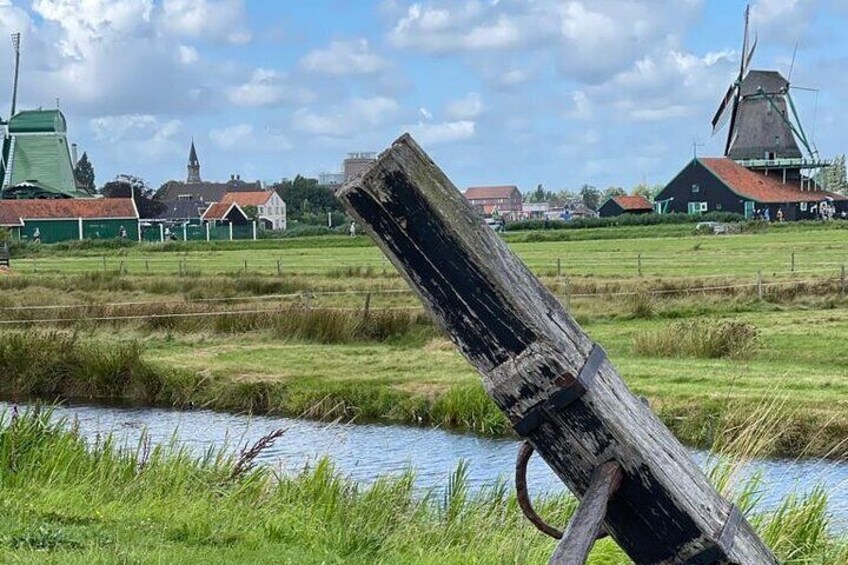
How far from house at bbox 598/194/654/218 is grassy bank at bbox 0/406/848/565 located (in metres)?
90.2

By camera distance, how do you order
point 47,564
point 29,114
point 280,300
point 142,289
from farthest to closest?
point 29,114 < point 142,289 < point 280,300 < point 47,564

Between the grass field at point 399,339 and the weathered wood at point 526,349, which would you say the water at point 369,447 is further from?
the weathered wood at point 526,349

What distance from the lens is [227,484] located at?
8891 mm

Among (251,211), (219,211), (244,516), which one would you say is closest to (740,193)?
(219,211)

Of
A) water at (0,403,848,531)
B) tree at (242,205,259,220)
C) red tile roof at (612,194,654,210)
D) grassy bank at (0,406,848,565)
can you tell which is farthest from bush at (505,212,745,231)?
grassy bank at (0,406,848,565)

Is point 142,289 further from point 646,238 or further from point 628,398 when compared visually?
point 646,238

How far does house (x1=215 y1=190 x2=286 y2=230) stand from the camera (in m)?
117

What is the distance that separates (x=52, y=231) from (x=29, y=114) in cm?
2271

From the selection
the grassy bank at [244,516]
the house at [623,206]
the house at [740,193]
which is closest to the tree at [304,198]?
the house at [623,206]

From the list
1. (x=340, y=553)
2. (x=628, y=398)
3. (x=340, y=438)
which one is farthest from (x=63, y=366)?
(x=628, y=398)

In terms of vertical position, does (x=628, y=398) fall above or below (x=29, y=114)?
below

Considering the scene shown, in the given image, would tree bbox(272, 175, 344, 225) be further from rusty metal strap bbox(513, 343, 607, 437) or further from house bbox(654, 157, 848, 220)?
rusty metal strap bbox(513, 343, 607, 437)

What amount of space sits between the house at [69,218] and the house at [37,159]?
283 inches

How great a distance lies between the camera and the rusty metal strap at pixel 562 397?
2301mm
